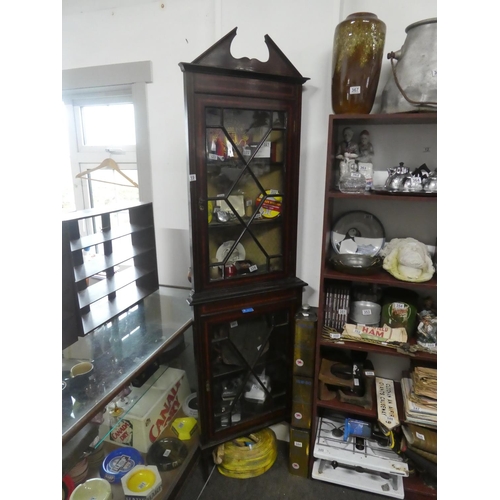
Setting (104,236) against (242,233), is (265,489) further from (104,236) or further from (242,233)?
(104,236)

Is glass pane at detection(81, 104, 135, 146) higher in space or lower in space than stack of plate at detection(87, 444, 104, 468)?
higher

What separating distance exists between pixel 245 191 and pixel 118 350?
0.90 m

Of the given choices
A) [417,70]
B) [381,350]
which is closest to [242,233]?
[381,350]

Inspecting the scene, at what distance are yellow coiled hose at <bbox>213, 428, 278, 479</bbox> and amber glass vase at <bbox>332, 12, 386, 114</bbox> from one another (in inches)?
65.3

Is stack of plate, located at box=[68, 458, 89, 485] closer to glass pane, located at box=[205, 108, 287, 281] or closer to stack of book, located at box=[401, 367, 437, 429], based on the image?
glass pane, located at box=[205, 108, 287, 281]

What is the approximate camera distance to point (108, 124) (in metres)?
2.03

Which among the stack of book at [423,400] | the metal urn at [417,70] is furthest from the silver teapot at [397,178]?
the stack of book at [423,400]

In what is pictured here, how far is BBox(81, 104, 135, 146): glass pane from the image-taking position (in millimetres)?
1994

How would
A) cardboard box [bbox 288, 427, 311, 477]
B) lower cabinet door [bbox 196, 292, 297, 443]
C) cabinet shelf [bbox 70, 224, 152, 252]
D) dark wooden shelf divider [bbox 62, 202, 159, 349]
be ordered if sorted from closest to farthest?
1. dark wooden shelf divider [bbox 62, 202, 159, 349]
2. cabinet shelf [bbox 70, 224, 152, 252]
3. lower cabinet door [bbox 196, 292, 297, 443]
4. cardboard box [bbox 288, 427, 311, 477]

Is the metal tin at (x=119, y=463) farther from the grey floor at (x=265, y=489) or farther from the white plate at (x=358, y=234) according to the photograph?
the white plate at (x=358, y=234)

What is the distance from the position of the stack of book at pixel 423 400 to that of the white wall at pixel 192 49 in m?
0.58

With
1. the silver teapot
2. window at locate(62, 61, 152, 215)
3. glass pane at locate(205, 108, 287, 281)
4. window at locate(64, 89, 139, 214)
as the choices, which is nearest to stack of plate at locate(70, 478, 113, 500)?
glass pane at locate(205, 108, 287, 281)
